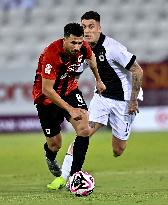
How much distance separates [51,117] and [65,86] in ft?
2.01

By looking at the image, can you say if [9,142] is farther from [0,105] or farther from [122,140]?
[122,140]

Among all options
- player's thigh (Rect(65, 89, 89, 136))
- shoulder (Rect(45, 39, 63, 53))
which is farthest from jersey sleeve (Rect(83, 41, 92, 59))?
player's thigh (Rect(65, 89, 89, 136))

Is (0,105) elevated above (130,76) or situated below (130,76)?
below

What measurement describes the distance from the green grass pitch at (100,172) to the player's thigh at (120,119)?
0.61 metres

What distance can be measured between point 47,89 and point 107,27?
1770 cm

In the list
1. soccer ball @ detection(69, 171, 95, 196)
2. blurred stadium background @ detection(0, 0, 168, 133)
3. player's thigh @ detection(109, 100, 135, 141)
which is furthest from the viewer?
blurred stadium background @ detection(0, 0, 168, 133)

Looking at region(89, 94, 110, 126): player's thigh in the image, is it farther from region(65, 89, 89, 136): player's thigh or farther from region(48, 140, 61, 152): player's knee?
region(65, 89, 89, 136): player's thigh

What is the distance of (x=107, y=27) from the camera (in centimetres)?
2547

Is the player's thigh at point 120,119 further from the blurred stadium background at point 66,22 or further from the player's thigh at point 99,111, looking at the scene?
the blurred stadium background at point 66,22

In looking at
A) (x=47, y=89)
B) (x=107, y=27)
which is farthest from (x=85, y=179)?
(x=107, y=27)

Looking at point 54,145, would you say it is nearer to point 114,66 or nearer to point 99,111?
point 99,111

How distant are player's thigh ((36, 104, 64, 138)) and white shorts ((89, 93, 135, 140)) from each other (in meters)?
1.06

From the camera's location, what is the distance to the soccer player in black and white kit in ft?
31.8

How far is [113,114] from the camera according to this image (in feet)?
34.0
